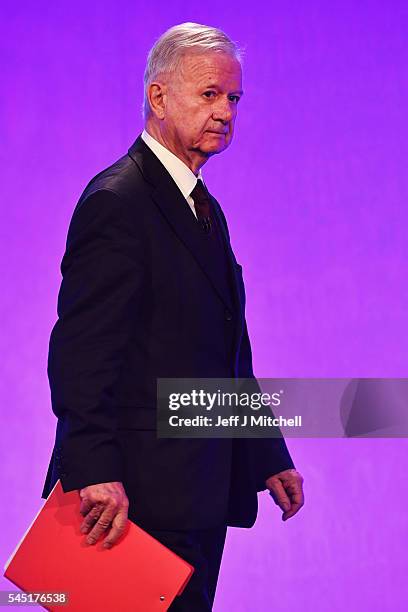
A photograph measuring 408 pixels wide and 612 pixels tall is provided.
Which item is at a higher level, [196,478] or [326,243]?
[326,243]

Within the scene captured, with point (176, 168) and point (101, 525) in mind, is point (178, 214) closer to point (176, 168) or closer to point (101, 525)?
point (176, 168)

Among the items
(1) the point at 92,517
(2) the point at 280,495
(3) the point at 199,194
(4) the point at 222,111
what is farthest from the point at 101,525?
(4) the point at 222,111

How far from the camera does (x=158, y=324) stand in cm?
160

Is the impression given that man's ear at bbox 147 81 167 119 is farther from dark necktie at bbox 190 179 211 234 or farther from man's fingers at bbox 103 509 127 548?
man's fingers at bbox 103 509 127 548

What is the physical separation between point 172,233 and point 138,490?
1.30ft

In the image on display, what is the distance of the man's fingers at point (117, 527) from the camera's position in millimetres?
1474

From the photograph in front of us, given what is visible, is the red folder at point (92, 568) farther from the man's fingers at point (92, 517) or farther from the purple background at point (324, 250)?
the purple background at point (324, 250)

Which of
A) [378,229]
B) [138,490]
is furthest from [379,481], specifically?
[138,490]

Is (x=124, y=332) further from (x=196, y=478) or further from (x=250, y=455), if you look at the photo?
(x=250, y=455)

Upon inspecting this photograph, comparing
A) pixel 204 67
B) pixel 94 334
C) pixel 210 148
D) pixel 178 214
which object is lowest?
pixel 94 334

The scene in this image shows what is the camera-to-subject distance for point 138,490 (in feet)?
5.23

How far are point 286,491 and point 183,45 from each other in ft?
2.60

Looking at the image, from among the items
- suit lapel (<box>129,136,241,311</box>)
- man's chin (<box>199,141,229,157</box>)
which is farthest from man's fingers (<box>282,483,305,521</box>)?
man's chin (<box>199,141,229,157</box>)

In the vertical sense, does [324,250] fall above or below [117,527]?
above
